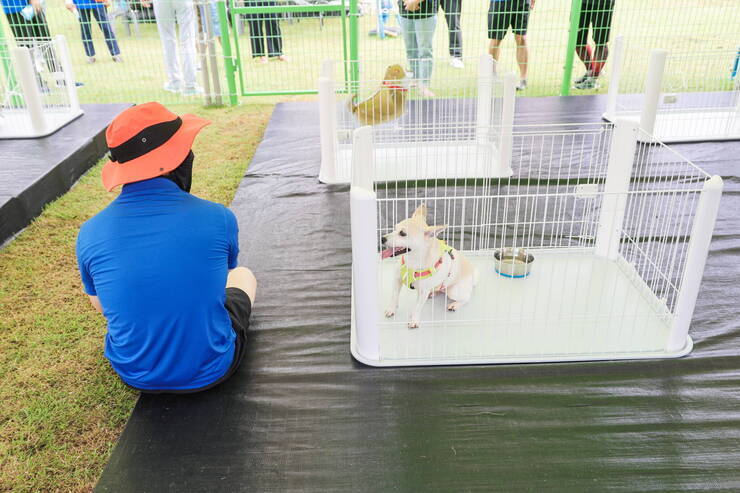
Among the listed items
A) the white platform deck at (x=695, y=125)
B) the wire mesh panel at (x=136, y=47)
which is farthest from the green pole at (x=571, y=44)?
the wire mesh panel at (x=136, y=47)

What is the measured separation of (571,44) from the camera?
6.01 metres

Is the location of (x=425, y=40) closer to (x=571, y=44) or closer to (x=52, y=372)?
(x=571, y=44)

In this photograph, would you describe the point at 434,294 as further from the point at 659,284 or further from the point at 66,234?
the point at 66,234

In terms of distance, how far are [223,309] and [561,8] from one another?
5797 mm

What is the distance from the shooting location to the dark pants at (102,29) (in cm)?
667

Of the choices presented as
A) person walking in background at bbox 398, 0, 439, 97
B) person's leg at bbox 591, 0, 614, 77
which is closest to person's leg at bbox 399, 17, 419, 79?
person walking in background at bbox 398, 0, 439, 97

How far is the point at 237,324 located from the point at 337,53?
563 cm

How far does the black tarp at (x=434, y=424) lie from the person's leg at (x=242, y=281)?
131 mm

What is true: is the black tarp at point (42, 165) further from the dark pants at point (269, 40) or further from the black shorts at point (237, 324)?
the dark pants at point (269, 40)

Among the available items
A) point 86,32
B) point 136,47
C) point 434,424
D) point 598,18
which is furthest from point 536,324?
point 136,47

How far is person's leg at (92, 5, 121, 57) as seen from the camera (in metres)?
6.70

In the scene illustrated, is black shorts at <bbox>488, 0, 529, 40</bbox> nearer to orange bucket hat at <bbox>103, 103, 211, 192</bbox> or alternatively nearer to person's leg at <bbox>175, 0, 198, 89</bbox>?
person's leg at <bbox>175, 0, 198, 89</bbox>

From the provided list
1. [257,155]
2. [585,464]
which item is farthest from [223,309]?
[257,155]

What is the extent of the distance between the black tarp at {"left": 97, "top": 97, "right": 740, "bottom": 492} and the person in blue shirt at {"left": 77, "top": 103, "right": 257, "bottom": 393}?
0.63 feet
